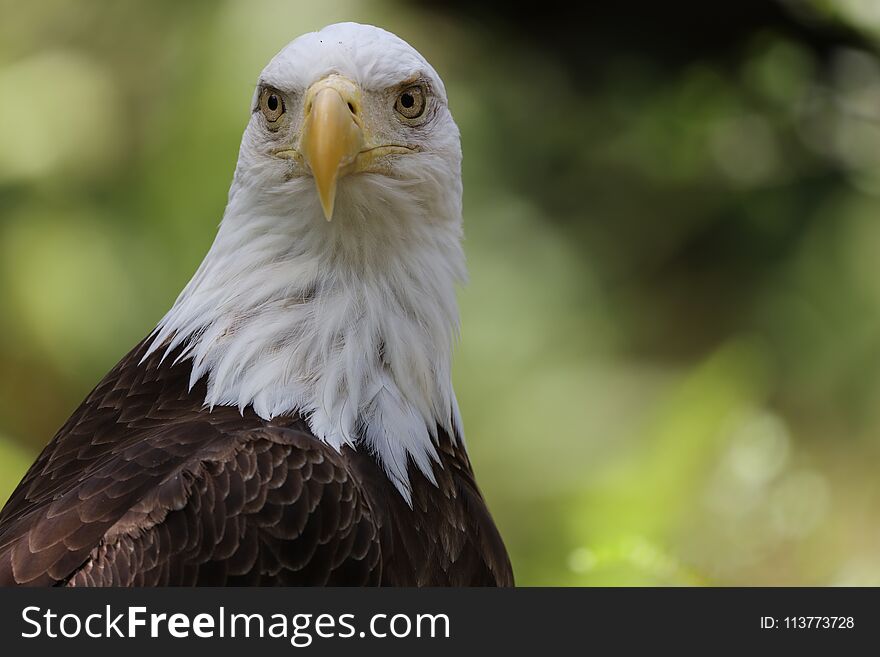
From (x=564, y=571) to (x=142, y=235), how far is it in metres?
2.45

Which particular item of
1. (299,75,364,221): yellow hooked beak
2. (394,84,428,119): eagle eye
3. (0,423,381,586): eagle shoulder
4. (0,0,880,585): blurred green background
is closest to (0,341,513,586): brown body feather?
(0,423,381,586): eagle shoulder

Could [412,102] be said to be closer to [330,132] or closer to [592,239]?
[330,132]

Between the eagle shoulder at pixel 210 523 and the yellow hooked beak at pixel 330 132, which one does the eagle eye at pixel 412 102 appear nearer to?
the yellow hooked beak at pixel 330 132

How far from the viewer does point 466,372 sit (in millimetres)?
5566

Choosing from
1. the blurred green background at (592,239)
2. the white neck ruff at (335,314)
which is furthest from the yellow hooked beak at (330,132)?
the blurred green background at (592,239)

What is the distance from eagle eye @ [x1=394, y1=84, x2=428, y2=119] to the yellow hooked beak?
0.18m

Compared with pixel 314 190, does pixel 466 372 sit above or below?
above

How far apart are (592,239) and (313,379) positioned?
3.73m

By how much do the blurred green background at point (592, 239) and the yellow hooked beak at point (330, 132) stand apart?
258 cm

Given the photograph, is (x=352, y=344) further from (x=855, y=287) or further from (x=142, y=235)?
(x=855, y=287)

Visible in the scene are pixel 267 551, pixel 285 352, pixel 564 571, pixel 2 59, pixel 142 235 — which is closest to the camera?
pixel 267 551

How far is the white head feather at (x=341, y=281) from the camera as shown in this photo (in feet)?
8.79

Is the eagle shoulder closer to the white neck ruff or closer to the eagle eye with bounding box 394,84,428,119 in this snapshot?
the white neck ruff

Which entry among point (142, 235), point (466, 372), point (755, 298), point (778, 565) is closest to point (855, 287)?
point (755, 298)
